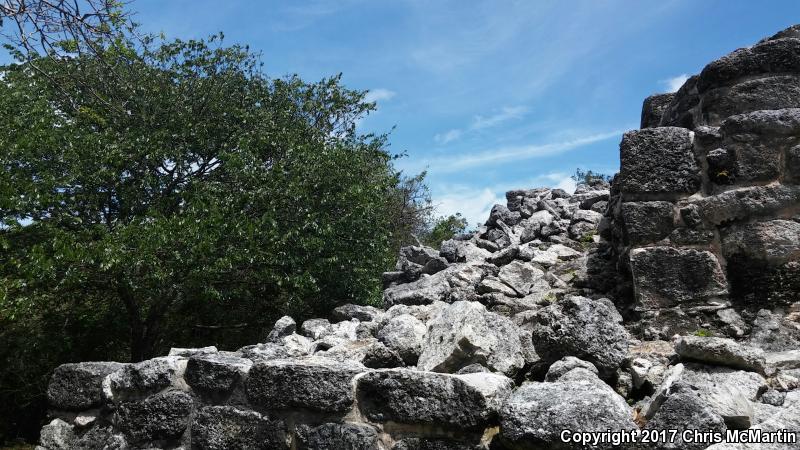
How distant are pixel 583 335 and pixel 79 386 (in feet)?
9.14

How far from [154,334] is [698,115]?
9.20m

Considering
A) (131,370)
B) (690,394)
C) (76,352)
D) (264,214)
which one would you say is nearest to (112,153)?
(264,214)

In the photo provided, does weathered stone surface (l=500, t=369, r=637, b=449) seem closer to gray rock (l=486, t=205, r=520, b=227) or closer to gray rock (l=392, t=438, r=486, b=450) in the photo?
gray rock (l=392, t=438, r=486, b=450)

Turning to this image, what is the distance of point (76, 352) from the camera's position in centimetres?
1112

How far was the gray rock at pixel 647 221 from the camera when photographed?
441 cm

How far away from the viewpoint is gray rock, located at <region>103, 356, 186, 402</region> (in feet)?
11.3

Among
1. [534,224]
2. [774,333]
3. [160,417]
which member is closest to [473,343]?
[160,417]

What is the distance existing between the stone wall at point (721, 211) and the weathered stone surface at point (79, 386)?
3.28 meters

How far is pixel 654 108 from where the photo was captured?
658cm

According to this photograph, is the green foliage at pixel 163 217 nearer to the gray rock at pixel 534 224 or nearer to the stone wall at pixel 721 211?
the gray rock at pixel 534 224

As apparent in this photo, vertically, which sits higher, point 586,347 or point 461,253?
point 461,253

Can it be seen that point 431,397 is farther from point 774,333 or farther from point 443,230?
point 443,230

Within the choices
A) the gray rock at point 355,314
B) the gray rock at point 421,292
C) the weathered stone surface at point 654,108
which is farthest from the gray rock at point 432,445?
the weathered stone surface at point 654,108

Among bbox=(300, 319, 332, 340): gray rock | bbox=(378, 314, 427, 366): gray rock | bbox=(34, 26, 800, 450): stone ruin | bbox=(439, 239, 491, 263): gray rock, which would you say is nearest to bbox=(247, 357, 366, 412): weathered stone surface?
bbox=(34, 26, 800, 450): stone ruin
